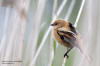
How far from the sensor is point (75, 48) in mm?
915

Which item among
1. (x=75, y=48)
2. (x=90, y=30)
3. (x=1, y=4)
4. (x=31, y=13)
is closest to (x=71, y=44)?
(x=75, y=48)

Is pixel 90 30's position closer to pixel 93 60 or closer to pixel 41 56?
pixel 93 60

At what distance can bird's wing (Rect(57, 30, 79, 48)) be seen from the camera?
904mm

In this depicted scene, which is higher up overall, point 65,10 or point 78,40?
point 65,10

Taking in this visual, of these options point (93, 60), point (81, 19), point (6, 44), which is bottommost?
point (93, 60)

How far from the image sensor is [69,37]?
0.91 metres

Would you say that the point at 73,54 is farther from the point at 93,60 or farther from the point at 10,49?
the point at 10,49

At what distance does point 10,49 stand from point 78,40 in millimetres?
343

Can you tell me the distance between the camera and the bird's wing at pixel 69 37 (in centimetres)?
90

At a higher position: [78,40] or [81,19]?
[81,19]

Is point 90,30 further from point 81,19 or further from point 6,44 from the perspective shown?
point 6,44

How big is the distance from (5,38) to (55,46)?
0.83 feet

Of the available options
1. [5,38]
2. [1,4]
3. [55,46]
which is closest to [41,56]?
[55,46]

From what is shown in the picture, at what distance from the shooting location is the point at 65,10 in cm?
95
